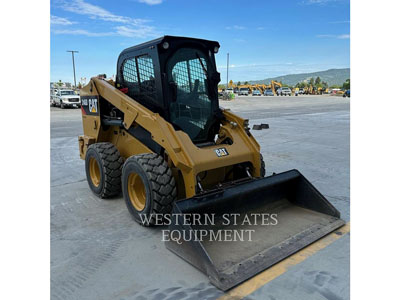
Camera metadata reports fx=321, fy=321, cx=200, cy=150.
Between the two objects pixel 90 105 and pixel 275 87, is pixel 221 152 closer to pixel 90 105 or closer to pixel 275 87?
pixel 90 105

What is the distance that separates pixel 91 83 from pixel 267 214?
10.8ft

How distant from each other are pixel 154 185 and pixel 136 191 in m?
0.62

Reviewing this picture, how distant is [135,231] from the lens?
12.3 feet

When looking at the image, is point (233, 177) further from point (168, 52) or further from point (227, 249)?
point (168, 52)

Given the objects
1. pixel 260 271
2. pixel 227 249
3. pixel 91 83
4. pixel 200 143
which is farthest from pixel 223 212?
pixel 91 83

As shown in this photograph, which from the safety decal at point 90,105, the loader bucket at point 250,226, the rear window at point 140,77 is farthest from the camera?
the safety decal at point 90,105

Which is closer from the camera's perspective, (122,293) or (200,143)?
(122,293)

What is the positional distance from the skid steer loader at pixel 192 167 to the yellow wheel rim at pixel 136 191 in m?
0.01

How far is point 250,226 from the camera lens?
3648 millimetres

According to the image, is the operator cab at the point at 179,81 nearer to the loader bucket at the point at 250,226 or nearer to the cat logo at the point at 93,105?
the cat logo at the point at 93,105

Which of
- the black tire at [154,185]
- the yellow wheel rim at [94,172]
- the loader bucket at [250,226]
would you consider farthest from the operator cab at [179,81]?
the yellow wheel rim at [94,172]

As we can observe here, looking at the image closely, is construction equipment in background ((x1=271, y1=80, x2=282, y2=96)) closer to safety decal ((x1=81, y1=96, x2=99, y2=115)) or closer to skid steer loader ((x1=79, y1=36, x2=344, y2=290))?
safety decal ((x1=81, y1=96, x2=99, y2=115))

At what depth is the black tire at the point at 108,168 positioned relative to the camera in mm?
4609


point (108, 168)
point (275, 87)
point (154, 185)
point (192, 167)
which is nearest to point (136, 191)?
point (154, 185)
